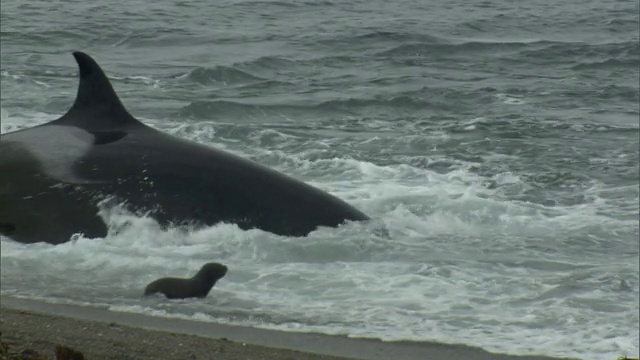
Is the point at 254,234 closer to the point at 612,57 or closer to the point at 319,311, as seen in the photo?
the point at 319,311

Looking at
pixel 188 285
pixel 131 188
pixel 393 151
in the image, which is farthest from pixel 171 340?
pixel 393 151

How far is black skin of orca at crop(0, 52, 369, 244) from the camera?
840 cm

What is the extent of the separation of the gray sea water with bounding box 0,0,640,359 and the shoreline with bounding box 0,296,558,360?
0.15m

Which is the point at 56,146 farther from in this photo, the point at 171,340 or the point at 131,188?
the point at 171,340

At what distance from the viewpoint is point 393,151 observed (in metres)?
12.5

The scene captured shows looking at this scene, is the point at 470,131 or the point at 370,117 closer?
the point at 470,131

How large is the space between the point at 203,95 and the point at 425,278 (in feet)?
30.2

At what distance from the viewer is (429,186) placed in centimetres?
1081

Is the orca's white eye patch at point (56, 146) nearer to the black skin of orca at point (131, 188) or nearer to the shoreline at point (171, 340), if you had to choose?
the black skin of orca at point (131, 188)

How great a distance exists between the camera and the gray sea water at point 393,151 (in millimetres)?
7305

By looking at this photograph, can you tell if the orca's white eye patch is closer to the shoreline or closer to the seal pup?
the seal pup

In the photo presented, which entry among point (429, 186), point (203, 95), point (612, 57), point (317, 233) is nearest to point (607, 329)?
point (317, 233)

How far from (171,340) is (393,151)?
6.61m

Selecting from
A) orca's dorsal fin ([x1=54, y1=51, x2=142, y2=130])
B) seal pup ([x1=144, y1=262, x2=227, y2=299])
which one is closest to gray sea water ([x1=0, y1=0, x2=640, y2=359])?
seal pup ([x1=144, y1=262, x2=227, y2=299])
